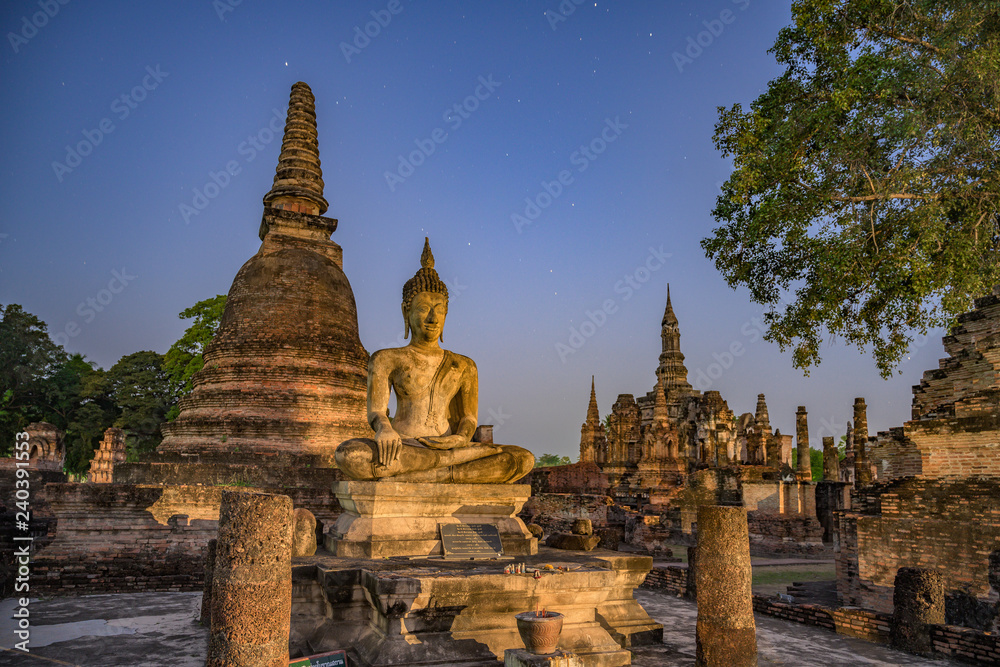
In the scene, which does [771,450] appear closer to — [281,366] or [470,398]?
[281,366]

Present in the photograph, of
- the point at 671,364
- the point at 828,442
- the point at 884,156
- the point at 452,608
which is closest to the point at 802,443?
the point at 828,442

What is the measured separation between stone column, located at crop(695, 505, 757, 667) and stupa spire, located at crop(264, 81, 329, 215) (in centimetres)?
1599

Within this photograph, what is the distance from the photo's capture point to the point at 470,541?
6.76 m

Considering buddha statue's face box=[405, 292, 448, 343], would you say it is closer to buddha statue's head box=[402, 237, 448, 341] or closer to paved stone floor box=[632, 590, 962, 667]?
buddha statue's head box=[402, 237, 448, 341]

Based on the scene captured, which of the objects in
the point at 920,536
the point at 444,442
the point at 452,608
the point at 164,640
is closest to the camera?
the point at 452,608

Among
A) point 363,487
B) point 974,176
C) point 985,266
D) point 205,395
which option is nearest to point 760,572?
point 985,266

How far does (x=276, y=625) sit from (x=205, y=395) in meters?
12.8

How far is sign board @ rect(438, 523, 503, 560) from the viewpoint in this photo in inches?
261

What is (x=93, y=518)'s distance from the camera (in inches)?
428

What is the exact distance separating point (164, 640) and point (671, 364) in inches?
1750

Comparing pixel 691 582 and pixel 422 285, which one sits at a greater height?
pixel 422 285

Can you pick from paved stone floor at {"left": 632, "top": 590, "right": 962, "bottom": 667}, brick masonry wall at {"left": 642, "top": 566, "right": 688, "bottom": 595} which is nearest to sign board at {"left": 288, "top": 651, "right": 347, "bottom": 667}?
paved stone floor at {"left": 632, "top": 590, "right": 962, "bottom": 667}

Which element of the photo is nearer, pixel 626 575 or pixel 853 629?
pixel 626 575

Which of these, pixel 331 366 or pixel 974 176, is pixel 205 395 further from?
pixel 974 176
